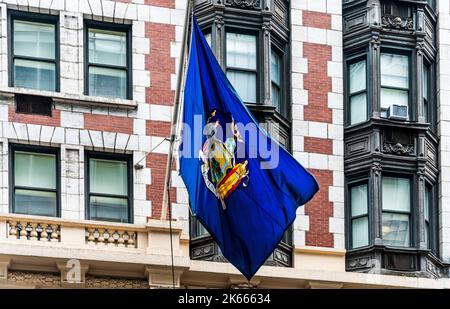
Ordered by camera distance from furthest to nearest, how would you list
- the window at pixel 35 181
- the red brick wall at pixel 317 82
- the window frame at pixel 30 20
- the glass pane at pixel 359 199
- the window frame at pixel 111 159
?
1. the red brick wall at pixel 317 82
2. the glass pane at pixel 359 199
3. the window frame at pixel 30 20
4. the window frame at pixel 111 159
5. the window at pixel 35 181

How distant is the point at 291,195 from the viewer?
32.0m

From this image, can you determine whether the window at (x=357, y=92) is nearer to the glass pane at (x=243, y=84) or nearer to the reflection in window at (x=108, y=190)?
the glass pane at (x=243, y=84)

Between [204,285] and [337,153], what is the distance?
443 cm

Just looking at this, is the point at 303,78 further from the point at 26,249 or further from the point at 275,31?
the point at 26,249

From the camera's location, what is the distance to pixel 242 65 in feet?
118

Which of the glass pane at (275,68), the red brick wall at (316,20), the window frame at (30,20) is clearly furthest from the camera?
the red brick wall at (316,20)

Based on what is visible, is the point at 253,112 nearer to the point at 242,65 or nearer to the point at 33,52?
the point at 242,65

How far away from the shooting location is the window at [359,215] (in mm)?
35875

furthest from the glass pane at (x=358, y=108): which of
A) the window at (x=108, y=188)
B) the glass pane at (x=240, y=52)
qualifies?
the window at (x=108, y=188)

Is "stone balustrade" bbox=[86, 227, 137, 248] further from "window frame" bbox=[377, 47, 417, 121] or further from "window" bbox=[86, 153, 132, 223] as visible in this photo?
"window frame" bbox=[377, 47, 417, 121]

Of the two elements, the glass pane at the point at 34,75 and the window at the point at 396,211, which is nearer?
the glass pane at the point at 34,75

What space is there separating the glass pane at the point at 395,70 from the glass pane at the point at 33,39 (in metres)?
7.38

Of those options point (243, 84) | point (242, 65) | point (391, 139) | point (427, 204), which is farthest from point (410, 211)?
point (242, 65)
